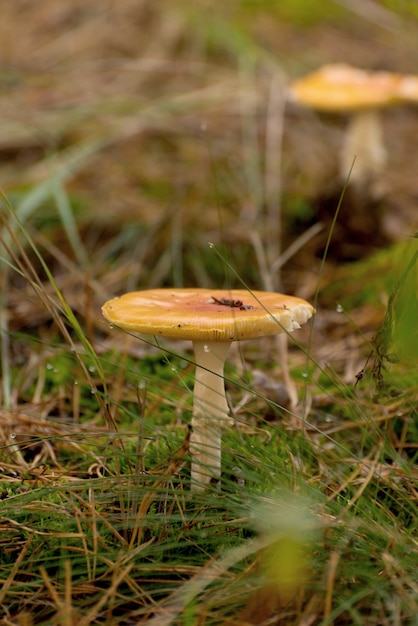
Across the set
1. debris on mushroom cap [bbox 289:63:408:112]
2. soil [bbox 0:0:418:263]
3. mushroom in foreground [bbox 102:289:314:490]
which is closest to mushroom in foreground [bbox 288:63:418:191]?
debris on mushroom cap [bbox 289:63:408:112]

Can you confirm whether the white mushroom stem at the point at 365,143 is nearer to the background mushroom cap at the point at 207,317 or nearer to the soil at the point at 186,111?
the soil at the point at 186,111

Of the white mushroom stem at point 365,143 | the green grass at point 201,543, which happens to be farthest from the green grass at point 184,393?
the white mushroom stem at point 365,143

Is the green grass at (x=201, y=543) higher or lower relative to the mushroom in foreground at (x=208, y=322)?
lower

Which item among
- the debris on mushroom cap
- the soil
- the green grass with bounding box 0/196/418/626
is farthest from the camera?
the soil

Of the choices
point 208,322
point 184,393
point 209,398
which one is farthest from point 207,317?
point 184,393

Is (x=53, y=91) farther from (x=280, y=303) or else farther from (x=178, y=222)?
(x=280, y=303)

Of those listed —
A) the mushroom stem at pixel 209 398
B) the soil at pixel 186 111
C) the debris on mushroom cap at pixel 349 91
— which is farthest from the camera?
the soil at pixel 186 111

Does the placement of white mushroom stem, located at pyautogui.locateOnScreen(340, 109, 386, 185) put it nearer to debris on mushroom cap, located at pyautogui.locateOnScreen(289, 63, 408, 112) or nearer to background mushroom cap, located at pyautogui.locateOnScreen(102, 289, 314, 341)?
debris on mushroom cap, located at pyautogui.locateOnScreen(289, 63, 408, 112)
